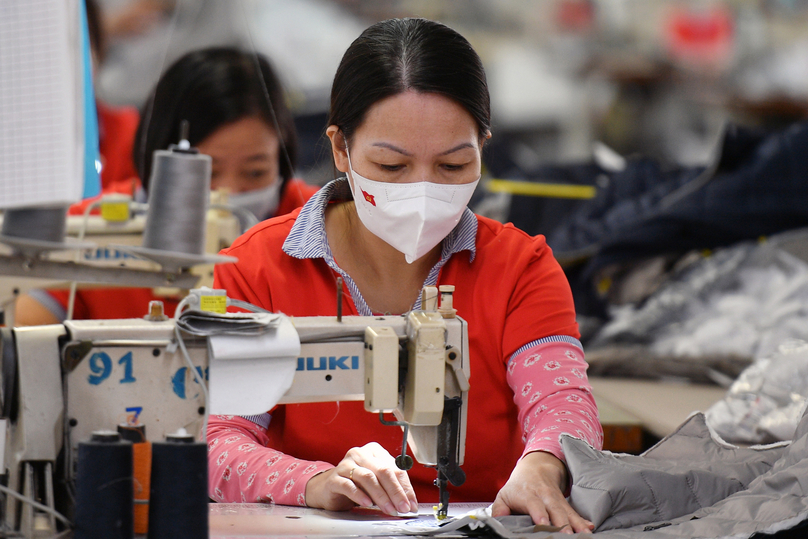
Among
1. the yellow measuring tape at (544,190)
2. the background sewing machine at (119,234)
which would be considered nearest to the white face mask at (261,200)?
the background sewing machine at (119,234)

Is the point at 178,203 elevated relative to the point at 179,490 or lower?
elevated

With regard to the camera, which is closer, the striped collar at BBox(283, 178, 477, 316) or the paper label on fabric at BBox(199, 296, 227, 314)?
the paper label on fabric at BBox(199, 296, 227, 314)

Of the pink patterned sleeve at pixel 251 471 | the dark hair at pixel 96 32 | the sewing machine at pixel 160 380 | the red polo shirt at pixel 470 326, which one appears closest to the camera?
the sewing machine at pixel 160 380

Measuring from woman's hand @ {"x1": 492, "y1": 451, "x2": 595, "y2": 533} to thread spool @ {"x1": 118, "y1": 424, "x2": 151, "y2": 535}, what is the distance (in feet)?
1.50

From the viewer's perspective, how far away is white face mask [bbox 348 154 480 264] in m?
1.48

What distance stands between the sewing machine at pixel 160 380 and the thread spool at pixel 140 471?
2cm

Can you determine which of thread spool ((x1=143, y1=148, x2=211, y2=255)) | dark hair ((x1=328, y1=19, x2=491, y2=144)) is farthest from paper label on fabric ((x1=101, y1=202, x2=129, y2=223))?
thread spool ((x1=143, y1=148, x2=211, y2=255))

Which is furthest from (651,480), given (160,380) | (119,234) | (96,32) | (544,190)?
(544,190)

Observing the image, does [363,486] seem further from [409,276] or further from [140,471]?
[409,276]

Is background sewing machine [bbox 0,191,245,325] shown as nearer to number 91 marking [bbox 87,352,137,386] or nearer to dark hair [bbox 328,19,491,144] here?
dark hair [bbox 328,19,491,144]

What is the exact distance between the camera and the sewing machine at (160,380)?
3.76 ft

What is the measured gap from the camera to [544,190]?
4617mm

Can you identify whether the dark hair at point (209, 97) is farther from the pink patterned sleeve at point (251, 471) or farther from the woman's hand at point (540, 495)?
the woman's hand at point (540, 495)

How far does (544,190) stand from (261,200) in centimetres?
240
